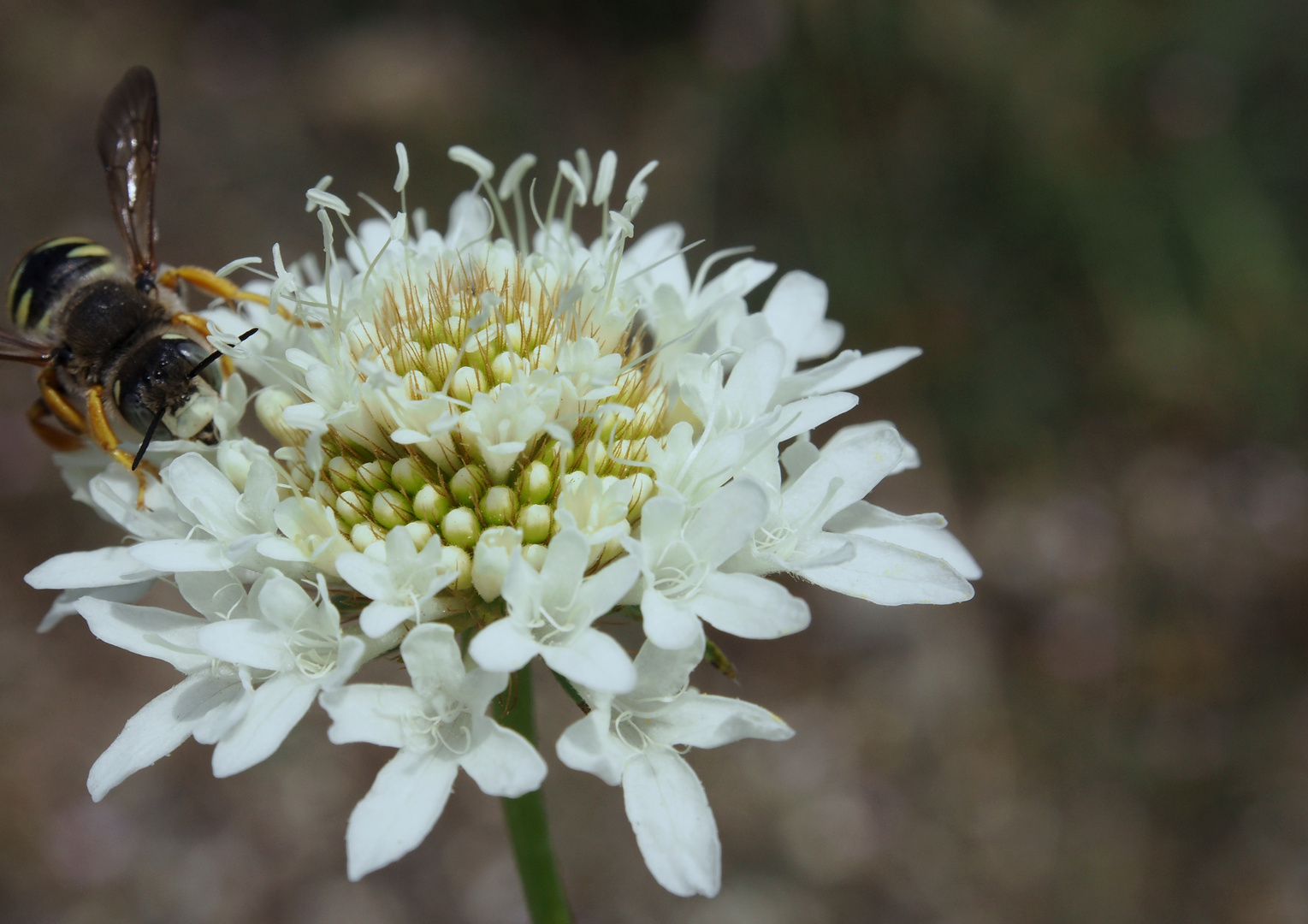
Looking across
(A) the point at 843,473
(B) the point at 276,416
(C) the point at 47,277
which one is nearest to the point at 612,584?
(A) the point at 843,473

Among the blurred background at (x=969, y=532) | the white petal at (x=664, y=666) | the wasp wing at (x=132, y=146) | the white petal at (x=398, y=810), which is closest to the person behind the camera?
the white petal at (x=398, y=810)

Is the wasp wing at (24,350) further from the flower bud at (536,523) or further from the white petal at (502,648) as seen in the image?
the white petal at (502,648)

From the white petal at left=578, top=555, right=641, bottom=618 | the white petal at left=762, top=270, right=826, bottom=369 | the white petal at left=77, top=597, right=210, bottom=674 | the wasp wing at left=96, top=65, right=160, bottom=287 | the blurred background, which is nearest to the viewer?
the white petal at left=578, top=555, right=641, bottom=618

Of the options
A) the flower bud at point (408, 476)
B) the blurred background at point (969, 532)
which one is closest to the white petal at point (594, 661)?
the flower bud at point (408, 476)

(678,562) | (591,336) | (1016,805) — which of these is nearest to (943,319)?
(1016,805)

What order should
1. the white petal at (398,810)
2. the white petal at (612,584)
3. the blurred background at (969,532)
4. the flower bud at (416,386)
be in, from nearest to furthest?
1. the white petal at (398,810)
2. the white petal at (612,584)
3. the flower bud at (416,386)
4. the blurred background at (969,532)

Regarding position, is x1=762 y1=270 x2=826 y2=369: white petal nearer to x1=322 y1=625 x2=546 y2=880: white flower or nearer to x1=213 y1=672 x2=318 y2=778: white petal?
x1=322 y1=625 x2=546 y2=880: white flower

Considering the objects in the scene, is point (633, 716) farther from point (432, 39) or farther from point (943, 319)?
point (432, 39)

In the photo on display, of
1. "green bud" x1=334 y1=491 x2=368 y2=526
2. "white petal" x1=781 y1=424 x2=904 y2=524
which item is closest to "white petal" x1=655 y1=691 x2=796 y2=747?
"white petal" x1=781 y1=424 x2=904 y2=524
